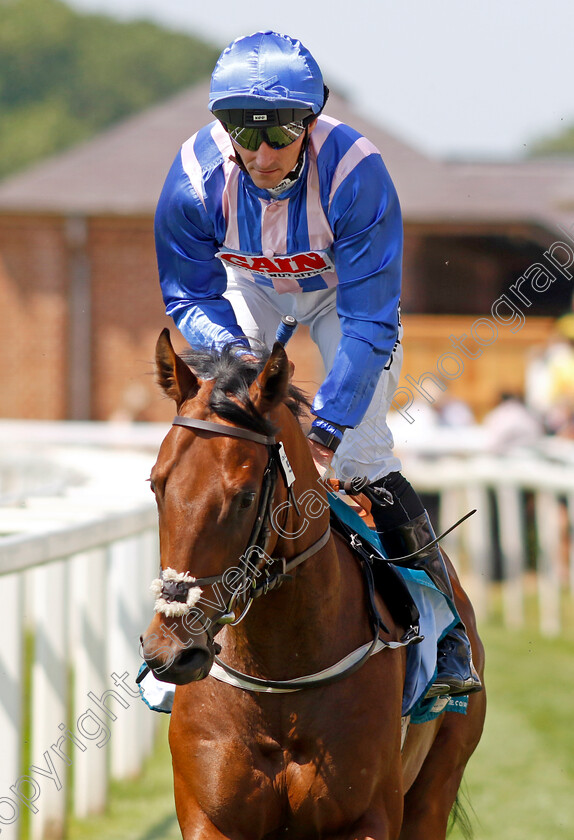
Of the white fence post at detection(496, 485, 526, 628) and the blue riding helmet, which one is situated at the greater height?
the blue riding helmet

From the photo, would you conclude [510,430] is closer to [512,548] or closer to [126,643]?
[512,548]

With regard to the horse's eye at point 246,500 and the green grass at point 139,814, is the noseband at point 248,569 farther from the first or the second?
the green grass at point 139,814

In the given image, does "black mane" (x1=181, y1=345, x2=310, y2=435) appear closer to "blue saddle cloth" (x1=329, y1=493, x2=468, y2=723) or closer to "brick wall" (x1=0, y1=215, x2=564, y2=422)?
"blue saddle cloth" (x1=329, y1=493, x2=468, y2=723)

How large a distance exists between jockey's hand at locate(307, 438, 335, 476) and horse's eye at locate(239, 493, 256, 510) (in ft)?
1.48

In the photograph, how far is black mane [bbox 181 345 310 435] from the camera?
2518 mm

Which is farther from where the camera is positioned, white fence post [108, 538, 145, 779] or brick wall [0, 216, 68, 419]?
brick wall [0, 216, 68, 419]

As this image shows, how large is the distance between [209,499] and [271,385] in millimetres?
327

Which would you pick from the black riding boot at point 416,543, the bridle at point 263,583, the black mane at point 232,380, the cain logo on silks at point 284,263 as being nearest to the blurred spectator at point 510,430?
the black riding boot at point 416,543

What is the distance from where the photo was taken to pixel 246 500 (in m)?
2.43

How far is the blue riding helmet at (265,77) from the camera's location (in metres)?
2.84

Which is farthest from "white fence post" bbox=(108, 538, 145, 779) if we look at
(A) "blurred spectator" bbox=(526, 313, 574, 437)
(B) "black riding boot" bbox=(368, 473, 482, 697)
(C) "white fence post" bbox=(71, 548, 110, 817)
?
(A) "blurred spectator" bbox=(526, 313, 574, 437)

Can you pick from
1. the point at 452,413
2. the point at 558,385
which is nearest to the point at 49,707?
the point at 558,385

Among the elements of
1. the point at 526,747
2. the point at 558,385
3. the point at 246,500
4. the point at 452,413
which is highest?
the point at 246,500

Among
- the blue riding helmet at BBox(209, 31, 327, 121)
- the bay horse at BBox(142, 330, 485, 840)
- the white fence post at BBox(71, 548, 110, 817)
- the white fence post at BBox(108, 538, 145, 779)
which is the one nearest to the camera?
the bay horse at BBox(142, 330, 485, 840)
